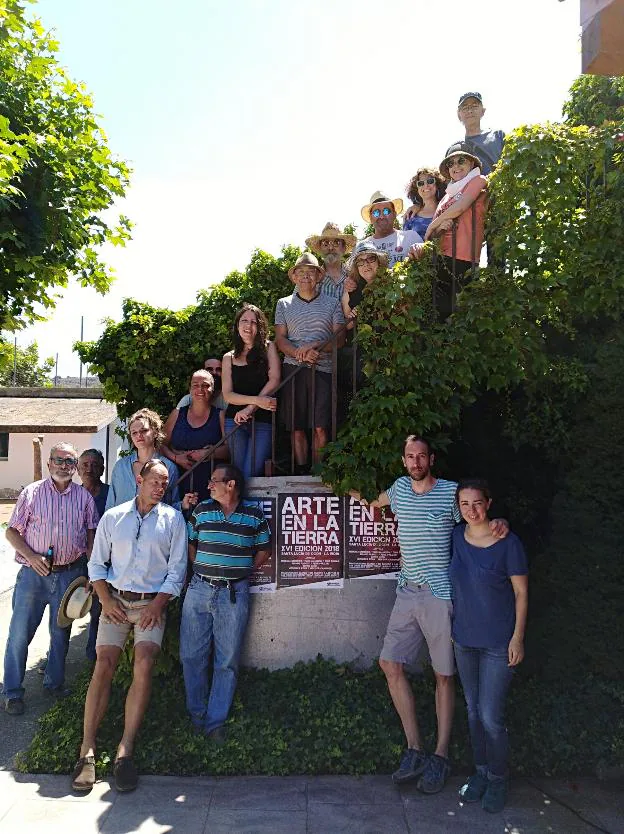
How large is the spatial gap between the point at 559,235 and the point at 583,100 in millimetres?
2269

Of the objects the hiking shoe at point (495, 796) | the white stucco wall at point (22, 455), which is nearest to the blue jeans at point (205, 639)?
the hiking shoe at point (495, 796)

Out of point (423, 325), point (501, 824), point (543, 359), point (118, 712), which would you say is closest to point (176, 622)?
point (118, 712)

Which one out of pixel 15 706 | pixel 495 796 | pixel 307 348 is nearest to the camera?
pixel 495 796

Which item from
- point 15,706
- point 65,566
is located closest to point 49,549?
point 65,566

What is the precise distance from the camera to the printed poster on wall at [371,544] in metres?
4.92

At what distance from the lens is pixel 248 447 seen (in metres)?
5.27

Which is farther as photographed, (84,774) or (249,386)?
(249,386)

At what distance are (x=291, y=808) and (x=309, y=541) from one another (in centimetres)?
177

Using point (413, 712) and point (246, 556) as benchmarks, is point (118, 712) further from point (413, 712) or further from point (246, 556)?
point (413, 712)

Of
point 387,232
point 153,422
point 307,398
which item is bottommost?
point 153,422

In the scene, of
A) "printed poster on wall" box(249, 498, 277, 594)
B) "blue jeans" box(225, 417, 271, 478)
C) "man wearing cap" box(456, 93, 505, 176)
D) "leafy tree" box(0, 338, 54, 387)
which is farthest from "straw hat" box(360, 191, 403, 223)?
"leafy tree" box(0, 338, 54, 387)

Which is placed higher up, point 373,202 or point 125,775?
point 373,202

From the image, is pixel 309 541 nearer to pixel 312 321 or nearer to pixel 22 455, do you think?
pixel 312 321

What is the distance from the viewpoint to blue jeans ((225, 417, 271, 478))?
17.0 ft
